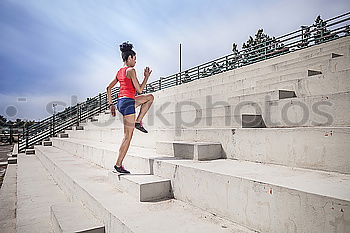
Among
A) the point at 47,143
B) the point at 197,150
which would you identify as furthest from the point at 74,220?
the point at 47,143

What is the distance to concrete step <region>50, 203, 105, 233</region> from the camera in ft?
8.29

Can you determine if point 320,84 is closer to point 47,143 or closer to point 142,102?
point 142,102

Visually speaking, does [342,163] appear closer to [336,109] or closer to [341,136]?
[341,136]

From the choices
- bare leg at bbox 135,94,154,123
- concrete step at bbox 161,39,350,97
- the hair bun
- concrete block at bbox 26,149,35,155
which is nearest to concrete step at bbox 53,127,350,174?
bare leg at bbox 135,94,154,123

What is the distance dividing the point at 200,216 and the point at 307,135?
1413 millimetres

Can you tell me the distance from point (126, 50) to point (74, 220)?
244cm

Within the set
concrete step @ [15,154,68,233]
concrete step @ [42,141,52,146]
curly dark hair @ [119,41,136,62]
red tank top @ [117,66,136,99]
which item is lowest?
concrete step @ [15,154,68,233]

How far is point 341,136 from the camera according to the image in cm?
218

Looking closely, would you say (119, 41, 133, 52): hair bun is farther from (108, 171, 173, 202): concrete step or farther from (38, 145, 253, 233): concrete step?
(38, 145, 253, 233): concrete step

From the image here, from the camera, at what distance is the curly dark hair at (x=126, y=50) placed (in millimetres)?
3500

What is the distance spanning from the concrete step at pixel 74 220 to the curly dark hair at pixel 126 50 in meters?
2.24

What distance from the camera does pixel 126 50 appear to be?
3.54 meters

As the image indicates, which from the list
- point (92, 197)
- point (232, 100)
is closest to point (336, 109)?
point (232, 100)

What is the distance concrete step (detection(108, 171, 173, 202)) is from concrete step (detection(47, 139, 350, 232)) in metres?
0.14
